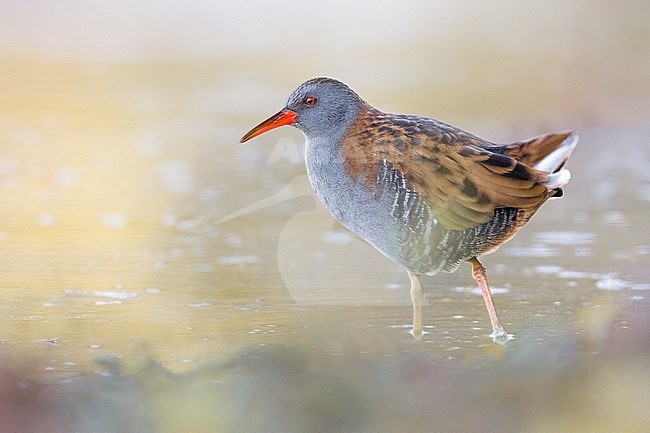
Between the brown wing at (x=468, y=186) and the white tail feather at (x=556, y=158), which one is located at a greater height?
the white tail feather at (x=556, y=158)

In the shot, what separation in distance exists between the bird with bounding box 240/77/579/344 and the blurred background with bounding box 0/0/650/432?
1.21 ft

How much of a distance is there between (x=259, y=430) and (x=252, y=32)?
40.1ft

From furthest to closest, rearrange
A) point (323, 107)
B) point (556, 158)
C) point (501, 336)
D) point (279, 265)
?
point (279, 265) → point (323, 107) → point (556, 158) → point (501, 336)

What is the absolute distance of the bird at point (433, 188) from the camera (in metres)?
4.71

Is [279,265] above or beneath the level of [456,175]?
beneath

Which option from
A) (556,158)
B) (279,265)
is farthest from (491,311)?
(279,265)

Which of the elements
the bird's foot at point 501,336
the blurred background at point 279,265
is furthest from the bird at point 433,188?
the blurred background at point 279,265

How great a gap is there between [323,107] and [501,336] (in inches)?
51.2

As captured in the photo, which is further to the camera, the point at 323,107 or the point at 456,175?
the point at 323,107

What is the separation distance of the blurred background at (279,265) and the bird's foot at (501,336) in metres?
0.06

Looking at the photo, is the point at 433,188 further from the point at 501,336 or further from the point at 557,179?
the point at 501,336

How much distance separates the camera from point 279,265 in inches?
237

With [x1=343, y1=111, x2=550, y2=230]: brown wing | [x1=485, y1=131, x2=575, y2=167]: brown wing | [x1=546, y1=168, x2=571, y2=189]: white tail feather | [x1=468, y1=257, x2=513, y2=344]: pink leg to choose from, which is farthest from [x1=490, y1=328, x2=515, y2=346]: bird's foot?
[x1=485, y1=131, x2=575, y2=167]: brown wing

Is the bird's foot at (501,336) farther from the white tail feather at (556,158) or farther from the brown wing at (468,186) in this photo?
the white tail feather at (556,158)
